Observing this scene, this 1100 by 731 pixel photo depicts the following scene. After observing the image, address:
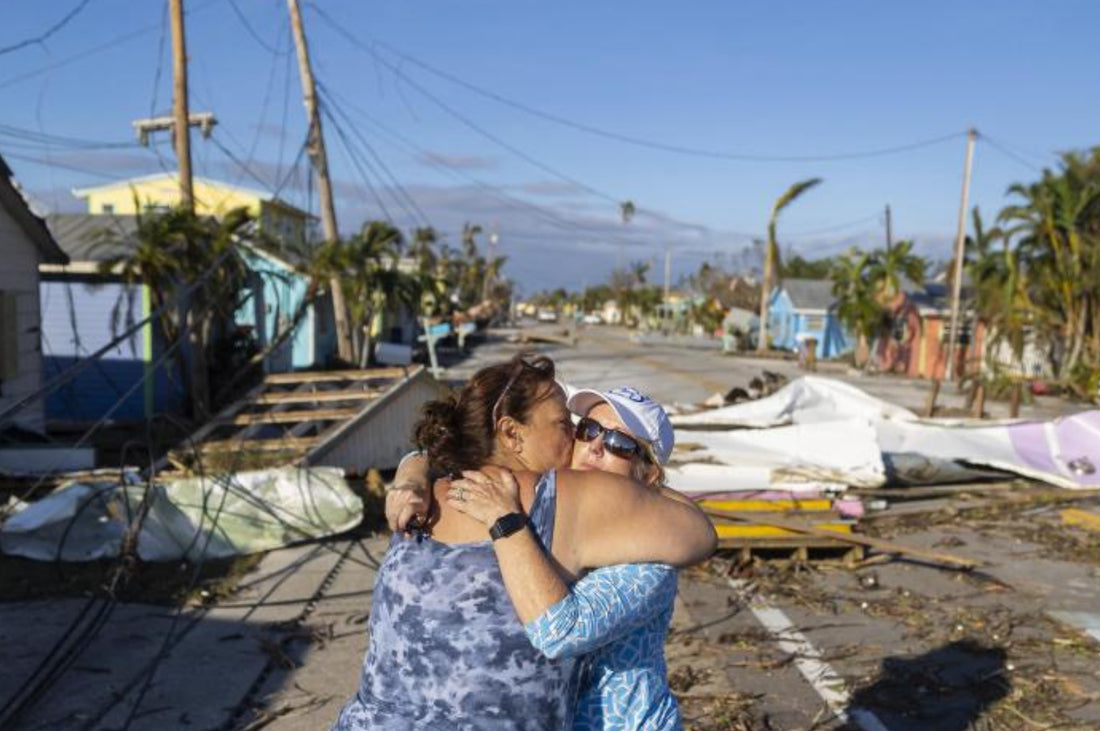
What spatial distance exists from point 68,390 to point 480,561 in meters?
16.6

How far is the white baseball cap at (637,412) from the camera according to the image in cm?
237

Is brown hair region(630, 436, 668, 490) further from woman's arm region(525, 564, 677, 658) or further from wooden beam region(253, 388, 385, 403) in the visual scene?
wooden beam region(253, 388, 385, 403)

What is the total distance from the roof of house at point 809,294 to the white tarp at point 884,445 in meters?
41.7

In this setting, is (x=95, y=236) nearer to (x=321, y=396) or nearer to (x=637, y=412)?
(x=321, y=396)

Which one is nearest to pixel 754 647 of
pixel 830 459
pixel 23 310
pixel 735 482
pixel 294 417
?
pixel 735 482

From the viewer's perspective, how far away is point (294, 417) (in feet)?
35.9

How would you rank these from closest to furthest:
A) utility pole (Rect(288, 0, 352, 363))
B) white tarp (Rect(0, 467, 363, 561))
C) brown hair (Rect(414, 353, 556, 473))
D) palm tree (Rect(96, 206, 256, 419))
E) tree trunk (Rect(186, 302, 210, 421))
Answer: brown hair (Rect(414, 353, 556, 473))
white tarp (Rect(0, 467, 363, 561))
palm tree (Rect(96, 206, 256, 419))
tree trunk (Rect(186, 302, 210, 421))
utility pole (Rect(288, 0, 352, 363))

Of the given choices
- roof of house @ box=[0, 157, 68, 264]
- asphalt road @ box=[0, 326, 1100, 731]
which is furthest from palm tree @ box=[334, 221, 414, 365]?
asphalt road @ box=[0, 326, 1100, 731]

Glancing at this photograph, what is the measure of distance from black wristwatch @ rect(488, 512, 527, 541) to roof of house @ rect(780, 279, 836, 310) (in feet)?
175

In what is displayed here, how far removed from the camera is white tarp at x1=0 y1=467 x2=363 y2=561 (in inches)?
293

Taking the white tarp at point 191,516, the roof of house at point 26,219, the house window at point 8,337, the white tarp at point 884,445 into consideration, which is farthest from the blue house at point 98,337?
the white tarp at point 191,516

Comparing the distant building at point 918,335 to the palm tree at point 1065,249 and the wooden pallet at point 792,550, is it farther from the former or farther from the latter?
the wooden pallet at point 792,550

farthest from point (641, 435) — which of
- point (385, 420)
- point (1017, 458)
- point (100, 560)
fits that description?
point (1017, 458)

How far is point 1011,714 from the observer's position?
5.08m
